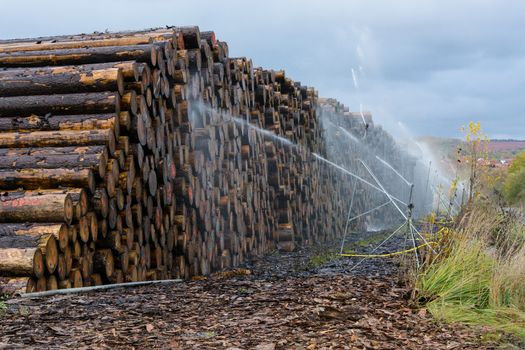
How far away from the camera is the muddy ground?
498 cm

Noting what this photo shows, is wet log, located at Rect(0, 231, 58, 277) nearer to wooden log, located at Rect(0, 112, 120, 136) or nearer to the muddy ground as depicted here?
the muddy ground

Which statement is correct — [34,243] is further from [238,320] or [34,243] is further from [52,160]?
[238,320]

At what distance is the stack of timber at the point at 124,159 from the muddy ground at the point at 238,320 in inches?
31.9

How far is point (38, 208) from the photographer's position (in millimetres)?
7160

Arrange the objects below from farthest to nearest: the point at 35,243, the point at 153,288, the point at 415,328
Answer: the point at 153,288 < the point at 35,243 < the point at 415,328

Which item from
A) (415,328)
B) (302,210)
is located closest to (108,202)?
(415,328)

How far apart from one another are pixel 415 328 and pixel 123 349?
2283mm

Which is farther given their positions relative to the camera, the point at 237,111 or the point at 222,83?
A: the point at 237,111

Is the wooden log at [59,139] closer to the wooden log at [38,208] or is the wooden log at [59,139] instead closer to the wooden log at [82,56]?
the wooden log at [38,208]

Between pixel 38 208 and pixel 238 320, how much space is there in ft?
8.85

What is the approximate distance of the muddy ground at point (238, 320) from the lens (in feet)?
16.4

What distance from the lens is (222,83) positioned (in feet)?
38.8

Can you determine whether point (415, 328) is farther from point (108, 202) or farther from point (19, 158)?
point (19, 158)

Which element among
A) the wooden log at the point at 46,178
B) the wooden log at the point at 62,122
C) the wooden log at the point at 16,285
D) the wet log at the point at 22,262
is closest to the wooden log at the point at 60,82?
the wooden log at the point at 62,122
